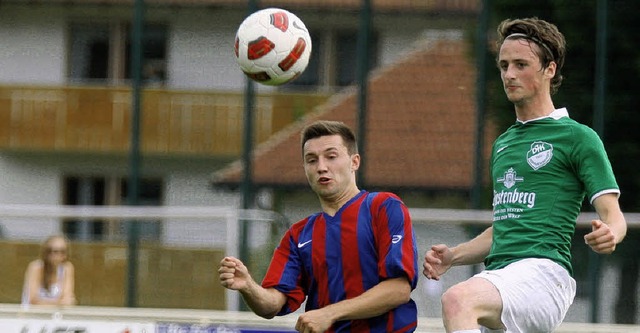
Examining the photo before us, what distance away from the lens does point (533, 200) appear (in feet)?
16.8

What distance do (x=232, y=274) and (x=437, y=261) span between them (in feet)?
2.83

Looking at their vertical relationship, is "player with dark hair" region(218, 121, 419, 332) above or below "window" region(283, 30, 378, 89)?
below

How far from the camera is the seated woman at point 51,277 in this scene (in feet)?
31.5

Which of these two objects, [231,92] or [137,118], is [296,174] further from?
[231,92]

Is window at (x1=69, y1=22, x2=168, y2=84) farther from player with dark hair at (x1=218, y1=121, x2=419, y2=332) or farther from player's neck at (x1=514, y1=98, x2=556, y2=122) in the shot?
player's neck at (x1=514, y1=98, x2=556, y2=122)

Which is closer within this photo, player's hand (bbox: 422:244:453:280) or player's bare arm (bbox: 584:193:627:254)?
player's bare arm (bbox: 584:193:627:254)

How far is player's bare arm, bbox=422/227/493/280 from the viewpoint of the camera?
5402 millimetres

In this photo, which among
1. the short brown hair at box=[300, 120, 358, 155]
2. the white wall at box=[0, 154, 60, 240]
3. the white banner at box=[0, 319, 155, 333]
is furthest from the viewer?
the white wall at box=[0, 154, 60, 240]

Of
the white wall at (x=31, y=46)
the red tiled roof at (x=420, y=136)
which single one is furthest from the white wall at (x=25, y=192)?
the white wall at (x=31, y=46)

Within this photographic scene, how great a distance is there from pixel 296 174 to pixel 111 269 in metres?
1.93

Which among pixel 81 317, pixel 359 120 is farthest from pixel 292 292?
pixel 359 120

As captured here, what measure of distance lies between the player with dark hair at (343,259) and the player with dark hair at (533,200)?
26 cm

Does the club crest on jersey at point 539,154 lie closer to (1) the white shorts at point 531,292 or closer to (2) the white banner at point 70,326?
(1) the white shorts at point 531,292

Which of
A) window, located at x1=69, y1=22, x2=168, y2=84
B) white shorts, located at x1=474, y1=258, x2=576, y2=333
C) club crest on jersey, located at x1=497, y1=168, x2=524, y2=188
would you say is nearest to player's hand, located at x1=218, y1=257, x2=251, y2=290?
white shorts, located at x1=474, y1=258, x2=576, y2=333
